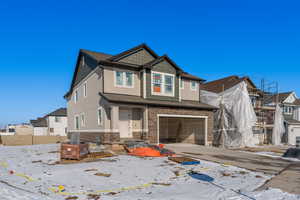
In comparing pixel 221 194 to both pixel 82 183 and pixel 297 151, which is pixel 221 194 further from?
pixel 297 151

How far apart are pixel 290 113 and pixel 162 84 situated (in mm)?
24761

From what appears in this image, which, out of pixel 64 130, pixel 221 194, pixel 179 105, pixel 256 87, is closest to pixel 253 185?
pixel 221 194

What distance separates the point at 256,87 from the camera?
25.6 m

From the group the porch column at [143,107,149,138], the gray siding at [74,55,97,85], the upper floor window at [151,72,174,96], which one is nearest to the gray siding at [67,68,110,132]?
the gray siding at [74,55,97,85]

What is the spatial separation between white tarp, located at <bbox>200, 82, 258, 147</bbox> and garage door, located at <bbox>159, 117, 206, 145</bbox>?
2.31 meters

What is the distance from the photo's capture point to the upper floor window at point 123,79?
15852 mm

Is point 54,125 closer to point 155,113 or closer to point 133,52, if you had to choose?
point 133,52

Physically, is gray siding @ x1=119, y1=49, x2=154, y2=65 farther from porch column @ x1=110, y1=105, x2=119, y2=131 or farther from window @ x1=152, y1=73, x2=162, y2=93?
porch column @ x1=110, y1=105, x2=119, y2=131

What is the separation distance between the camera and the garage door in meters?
19.1

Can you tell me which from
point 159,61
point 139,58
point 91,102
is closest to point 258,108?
point 159,61

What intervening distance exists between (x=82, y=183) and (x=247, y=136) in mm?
18069

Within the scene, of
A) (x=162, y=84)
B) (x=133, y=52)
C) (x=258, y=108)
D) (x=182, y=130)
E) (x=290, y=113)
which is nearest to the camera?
(x=133, y=52)

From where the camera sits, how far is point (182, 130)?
21.3 meters

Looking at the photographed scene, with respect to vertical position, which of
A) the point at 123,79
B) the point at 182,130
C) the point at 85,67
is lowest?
the point at 182,130
